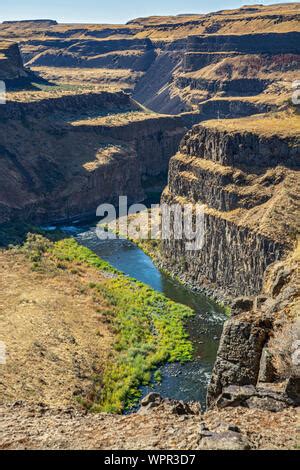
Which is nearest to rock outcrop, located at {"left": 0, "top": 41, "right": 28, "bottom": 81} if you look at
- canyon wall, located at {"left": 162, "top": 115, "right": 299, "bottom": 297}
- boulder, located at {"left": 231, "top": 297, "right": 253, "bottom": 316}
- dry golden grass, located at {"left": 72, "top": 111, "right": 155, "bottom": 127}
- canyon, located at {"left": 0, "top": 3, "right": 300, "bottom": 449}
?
canyon, located at {"left": 0, "top": 3, "right": 300, "bottom": 449}

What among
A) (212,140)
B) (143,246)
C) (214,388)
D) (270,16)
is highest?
(270,16)

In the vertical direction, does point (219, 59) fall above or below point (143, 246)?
above

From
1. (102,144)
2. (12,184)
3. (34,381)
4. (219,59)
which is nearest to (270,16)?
(219,59)

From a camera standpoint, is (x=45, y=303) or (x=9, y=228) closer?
(x=45, y=303)

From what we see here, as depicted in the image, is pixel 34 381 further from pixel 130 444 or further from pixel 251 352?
pixel 130 444

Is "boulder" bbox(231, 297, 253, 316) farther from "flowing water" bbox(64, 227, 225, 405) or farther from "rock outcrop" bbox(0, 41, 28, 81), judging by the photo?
"rock outcrop" bbox(0, 41, 28, 81)
